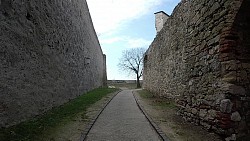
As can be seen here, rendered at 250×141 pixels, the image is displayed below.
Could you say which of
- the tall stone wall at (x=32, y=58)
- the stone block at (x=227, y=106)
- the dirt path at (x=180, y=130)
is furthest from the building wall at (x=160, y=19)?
the stone block at (x=227, y=106)

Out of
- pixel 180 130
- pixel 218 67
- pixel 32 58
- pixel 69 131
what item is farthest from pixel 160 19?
pixel 69 131

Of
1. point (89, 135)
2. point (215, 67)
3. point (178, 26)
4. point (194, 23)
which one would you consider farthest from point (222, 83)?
point (178, 26)

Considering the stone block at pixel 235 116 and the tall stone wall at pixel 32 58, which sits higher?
the tall stone wall at pixel 32 58

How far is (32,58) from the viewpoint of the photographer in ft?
22.4

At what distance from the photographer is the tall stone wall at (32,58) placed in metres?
5.43

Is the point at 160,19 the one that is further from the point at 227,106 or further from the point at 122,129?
the point at 227,106

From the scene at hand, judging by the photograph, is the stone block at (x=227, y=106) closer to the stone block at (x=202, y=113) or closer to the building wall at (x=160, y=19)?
the stone block at (x=202, y=113)

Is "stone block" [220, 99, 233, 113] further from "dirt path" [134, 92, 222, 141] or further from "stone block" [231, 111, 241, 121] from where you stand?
"dirt path" [134, 92, 222, 141]

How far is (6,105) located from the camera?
5.37 m

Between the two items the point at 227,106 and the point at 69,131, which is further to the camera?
the point at 69,131

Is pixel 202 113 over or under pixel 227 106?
under

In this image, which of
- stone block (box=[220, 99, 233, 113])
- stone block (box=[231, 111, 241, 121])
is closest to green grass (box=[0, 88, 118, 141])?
stone block (box=[220, 99, 233, 113])

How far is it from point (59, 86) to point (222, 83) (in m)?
6.06

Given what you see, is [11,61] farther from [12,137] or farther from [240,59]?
[240,59]
